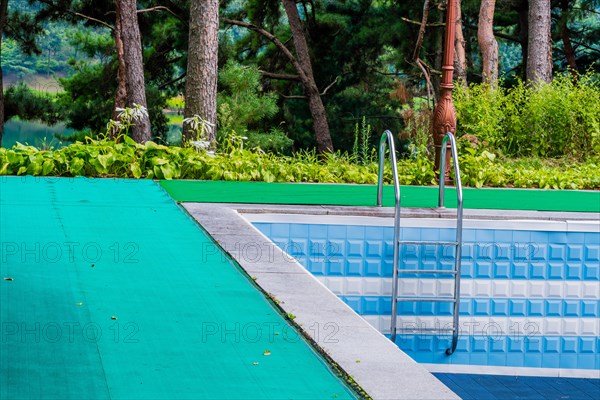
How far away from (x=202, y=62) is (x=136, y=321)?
37.9 ft

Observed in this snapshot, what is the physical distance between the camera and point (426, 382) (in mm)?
3992

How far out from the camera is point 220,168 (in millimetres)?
11562

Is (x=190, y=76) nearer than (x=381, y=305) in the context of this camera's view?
No

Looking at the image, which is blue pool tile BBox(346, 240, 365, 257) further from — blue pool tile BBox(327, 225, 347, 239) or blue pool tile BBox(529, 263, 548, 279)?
blue pool tile BBox(529, 263, 548, 279)

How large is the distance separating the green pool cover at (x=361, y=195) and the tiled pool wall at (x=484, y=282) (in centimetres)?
117

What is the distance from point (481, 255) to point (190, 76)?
28.1 ft

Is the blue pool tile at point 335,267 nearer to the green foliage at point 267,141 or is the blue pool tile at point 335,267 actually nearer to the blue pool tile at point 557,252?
the blue pool tile at point 557,252

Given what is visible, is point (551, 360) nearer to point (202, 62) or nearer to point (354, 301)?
point (354, 301)

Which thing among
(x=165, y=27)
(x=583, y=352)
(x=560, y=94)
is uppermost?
(x=165, y=27)

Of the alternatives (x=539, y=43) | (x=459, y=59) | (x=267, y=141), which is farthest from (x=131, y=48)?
(x=539, y=43)

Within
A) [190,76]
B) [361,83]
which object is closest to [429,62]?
[361,83]

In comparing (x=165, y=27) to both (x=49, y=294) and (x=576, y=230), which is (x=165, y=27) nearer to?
(x=576, y=230)

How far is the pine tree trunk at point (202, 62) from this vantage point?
1600 cm

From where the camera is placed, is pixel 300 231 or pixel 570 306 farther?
Answer: pixel 570 306
